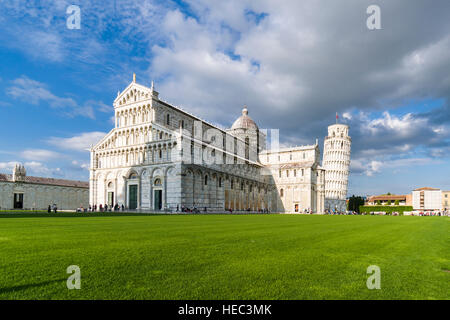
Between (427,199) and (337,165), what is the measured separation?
118ft

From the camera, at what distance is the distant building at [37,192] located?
56.7 metres

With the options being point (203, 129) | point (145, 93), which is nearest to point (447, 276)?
point (145, 93)

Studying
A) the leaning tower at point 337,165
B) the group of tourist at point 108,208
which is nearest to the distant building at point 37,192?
the group of tourist at point 108,208

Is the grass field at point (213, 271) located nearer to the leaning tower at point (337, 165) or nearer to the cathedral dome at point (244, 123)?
the cathedral dome at point (244, 123)

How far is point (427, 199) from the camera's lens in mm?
101062

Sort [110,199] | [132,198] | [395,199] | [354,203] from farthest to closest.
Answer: [395,199], [354,203], [110,199], [132,198]

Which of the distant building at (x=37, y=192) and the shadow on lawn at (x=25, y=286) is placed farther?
the distant building at (x=37, y=192)

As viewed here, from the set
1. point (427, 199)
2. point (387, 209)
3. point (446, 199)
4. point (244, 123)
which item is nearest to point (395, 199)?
point (427, 199)

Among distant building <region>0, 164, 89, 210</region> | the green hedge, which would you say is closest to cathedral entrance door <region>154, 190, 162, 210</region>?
distant building <region>0, 164, 89, 210</region>

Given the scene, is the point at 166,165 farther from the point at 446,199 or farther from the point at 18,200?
the point at 446,199

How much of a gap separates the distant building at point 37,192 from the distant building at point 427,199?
101213 mm
